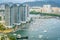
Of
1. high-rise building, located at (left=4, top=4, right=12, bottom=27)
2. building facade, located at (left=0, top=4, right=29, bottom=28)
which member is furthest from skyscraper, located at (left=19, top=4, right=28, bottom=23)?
high-rise building, located at (left=4, top=4, right=12, bottom=27)

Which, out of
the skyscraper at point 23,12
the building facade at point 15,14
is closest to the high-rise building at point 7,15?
the building facade at point 15,14

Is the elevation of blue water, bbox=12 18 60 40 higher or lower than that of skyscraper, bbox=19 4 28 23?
lower

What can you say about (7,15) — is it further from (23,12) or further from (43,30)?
(43,30)

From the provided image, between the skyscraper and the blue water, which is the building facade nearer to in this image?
the skyscraper

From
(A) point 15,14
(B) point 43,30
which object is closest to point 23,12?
(A) point 15,14

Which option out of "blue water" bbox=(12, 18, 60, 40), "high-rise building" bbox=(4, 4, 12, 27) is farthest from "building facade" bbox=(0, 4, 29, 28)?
"blue water" bbox=(12, 18, 60, 40)

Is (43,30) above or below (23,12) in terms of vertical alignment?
below

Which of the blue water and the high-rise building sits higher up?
the high-rise building

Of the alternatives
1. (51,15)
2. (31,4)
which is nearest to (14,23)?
(31,4)
